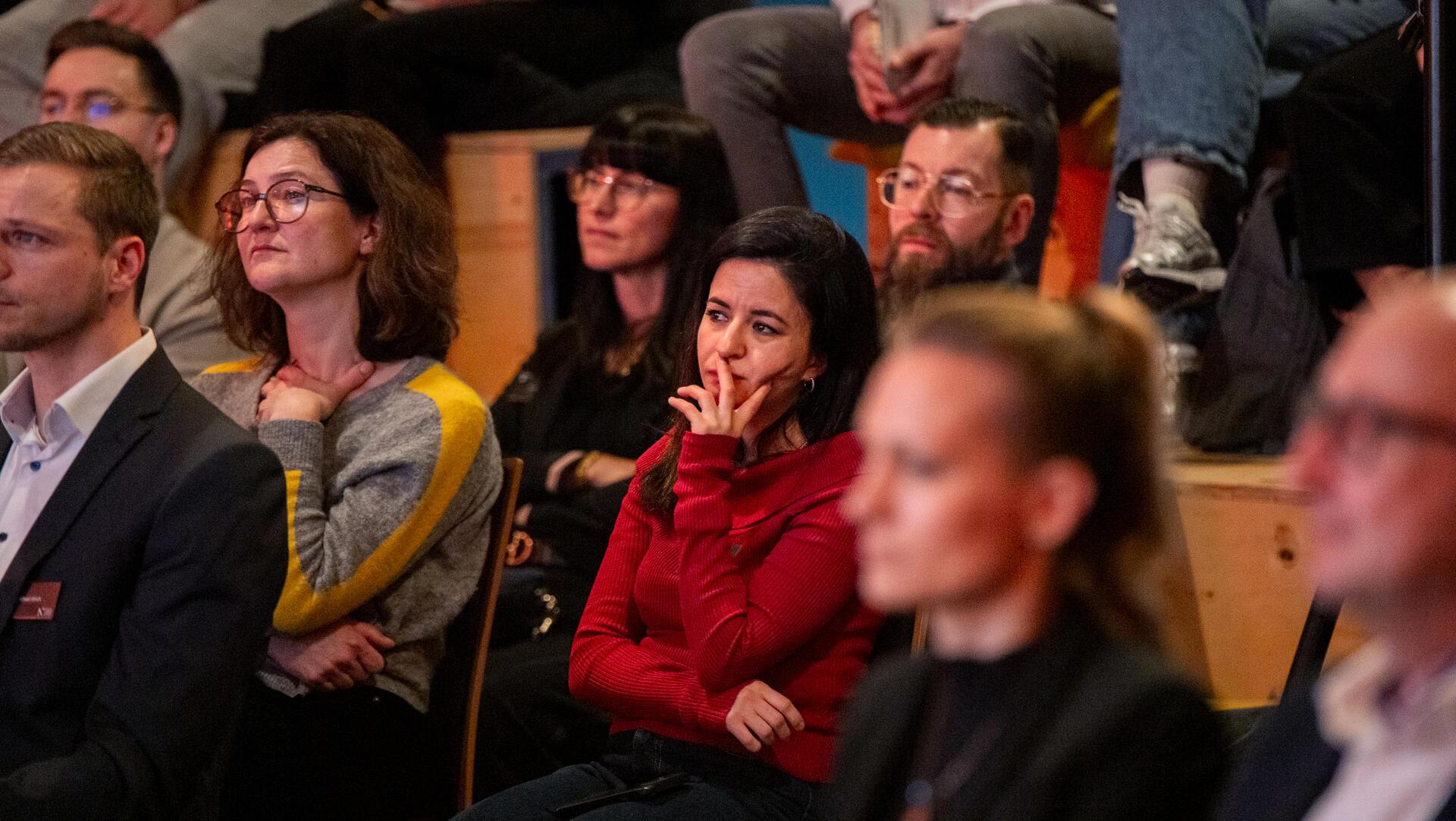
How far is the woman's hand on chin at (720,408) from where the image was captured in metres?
1.63

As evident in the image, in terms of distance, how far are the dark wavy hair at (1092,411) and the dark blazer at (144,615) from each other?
0.91 m

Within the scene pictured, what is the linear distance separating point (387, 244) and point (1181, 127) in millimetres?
1215

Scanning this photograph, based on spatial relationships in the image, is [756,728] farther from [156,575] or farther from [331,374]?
[331,374]

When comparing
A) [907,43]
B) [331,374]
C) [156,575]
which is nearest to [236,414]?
[331,374]

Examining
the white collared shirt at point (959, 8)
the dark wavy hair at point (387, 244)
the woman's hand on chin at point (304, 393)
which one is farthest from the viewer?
the white collared shirt at point (959, 8)

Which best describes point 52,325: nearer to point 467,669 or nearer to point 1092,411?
point 467,669

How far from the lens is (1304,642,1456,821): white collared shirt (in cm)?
79

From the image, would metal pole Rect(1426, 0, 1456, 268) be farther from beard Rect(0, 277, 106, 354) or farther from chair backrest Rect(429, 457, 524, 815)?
beard Rect(0, 277, 106, 354)

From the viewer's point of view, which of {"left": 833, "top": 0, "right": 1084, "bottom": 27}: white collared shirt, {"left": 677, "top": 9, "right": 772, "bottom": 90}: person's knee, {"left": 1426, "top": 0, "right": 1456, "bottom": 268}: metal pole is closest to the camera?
{"left": 1426, "top": 0, "right": 1456, "bottom": 268}: metal pole

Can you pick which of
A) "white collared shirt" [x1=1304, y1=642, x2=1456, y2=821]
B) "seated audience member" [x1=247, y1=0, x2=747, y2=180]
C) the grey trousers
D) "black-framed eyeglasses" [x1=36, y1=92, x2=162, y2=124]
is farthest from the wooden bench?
the grey trousers

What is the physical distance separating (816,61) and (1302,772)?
7.88 feet

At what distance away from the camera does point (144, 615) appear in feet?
5.04

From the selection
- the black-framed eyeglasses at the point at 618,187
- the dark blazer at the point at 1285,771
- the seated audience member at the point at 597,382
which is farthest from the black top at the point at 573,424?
the dark blazer at the point at 1285,771

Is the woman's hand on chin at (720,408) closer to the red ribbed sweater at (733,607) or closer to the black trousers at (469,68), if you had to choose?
the red ribbed sweater at (733,607)
